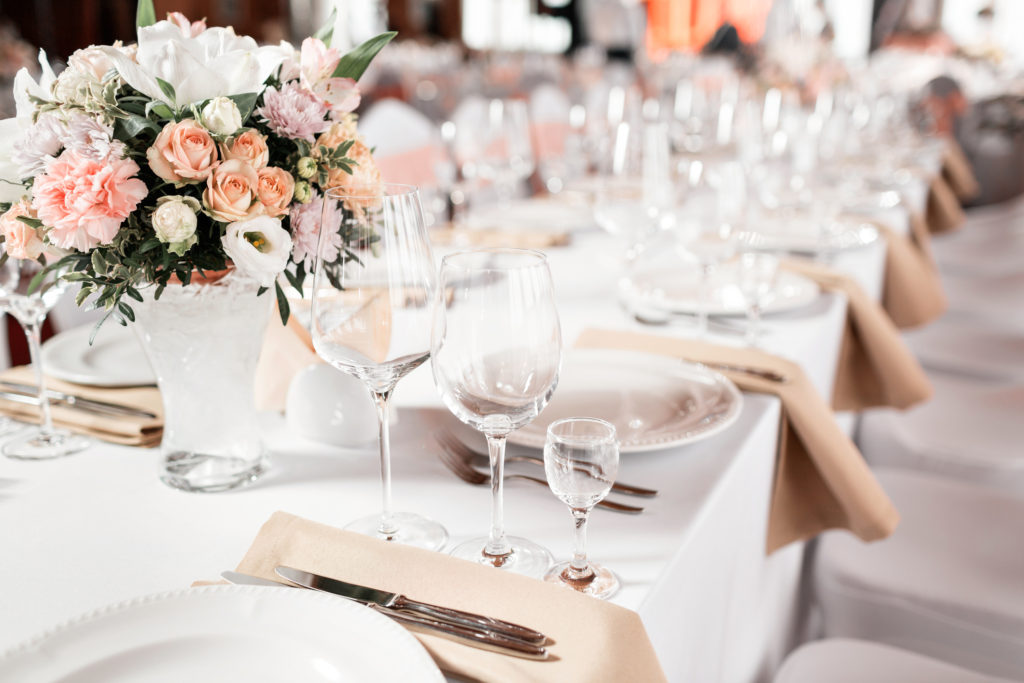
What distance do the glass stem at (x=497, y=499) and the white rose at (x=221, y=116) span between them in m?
0.34

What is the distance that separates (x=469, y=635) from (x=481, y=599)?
39 mm

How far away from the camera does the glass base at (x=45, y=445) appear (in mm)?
979

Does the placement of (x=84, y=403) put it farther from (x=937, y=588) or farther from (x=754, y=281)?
(x=937, y=588)

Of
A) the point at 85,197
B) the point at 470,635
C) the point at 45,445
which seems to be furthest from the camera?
the point at 45,445

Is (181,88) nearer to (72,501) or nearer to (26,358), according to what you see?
(72,501)

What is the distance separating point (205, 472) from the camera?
2.96ft

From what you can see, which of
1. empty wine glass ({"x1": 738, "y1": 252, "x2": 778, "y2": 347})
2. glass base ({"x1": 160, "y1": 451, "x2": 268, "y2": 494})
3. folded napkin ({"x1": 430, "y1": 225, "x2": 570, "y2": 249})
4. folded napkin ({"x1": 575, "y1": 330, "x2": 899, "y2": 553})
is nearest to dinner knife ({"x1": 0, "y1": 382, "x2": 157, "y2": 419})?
glass base ({"x1": 160, "y1": 451, "x2": 268, "y2": 494})

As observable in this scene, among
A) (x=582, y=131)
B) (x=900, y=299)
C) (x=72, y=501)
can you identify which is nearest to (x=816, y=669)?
(x=72, y=501)

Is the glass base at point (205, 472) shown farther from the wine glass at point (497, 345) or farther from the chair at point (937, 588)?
the chair at point (937, 588)

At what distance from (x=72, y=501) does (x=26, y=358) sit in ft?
3.69

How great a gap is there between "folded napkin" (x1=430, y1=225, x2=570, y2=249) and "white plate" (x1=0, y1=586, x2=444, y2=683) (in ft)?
4.25

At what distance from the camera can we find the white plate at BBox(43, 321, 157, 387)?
3.60 ft

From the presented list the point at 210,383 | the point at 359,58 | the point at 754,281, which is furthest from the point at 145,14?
the point at 754,281

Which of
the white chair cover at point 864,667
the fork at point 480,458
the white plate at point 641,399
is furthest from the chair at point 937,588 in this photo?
the fork at point 480,458
